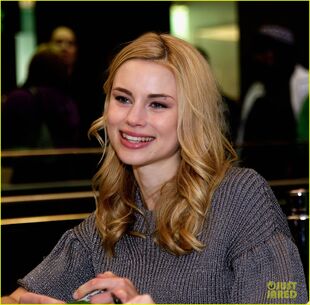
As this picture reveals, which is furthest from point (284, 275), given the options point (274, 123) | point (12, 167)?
point (274, 123)

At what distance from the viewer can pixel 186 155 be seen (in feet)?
6.05

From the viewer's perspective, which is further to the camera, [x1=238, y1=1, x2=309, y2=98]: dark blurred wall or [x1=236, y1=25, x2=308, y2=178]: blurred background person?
[x1=238, y1=1, x2=309, y2=98]: dark blurred wall

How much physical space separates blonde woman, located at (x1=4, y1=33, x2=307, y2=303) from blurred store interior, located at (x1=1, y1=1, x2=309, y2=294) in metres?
0.31

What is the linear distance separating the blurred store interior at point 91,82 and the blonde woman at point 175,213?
0.31 metres

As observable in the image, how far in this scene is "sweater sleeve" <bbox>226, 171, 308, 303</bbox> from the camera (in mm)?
1664

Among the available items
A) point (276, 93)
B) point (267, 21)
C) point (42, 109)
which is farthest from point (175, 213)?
point (267, 21)

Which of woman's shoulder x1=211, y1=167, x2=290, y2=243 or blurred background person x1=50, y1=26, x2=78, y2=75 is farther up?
blurred background person x1=50, y1=26, x2=78, y2=75

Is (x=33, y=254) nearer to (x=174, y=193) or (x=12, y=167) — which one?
(x=174, y=193)

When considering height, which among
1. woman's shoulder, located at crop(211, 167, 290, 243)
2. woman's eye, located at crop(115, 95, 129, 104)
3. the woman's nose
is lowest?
woman's shoulder, located at crop(211, 167, 290, 243)

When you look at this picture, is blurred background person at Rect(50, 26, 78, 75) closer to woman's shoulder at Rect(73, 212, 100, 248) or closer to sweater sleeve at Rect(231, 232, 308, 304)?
woman's shoulder at Rect(73, 212, 100, 248)

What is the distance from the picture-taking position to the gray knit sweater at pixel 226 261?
1683 mm

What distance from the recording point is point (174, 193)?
6.12 ft

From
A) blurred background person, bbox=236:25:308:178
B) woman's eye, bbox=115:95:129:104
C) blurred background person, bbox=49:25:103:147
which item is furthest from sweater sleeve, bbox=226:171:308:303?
blurred background person, bbox=49:25:103:147

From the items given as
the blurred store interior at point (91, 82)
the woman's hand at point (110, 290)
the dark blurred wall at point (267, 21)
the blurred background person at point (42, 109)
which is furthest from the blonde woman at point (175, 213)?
the dark blurred wall at point (267, 21)
